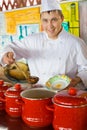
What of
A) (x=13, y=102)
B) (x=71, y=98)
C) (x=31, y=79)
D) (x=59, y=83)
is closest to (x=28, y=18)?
(x=31, y=79)

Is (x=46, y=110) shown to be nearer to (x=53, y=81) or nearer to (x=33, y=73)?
(x=53, y=81)

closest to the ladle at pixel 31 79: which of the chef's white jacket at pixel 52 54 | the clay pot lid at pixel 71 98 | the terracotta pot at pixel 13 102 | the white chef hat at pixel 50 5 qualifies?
the chef's white jacket at pixel 52 54

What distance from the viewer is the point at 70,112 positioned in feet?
2.30

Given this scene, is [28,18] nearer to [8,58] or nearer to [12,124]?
[8,58]

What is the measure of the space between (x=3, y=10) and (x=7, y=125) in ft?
3.96

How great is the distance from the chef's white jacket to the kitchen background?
0.06 metres

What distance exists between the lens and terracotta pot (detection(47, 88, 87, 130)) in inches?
27.4

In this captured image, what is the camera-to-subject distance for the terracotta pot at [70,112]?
697 mm

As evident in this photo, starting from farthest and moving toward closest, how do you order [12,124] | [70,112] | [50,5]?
[50,5], [12,124], [70,112]

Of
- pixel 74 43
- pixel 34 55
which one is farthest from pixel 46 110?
pixel 34 55

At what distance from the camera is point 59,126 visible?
73 cm

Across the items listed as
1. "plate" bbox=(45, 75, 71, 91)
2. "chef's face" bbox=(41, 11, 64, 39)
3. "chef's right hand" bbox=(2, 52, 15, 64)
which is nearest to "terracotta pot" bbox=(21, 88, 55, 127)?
"plate" bbox=(45, 75, 71, 91)

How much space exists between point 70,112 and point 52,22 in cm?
83

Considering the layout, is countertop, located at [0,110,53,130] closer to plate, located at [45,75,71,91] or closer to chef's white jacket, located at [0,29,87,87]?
plate, located at [45,75,71,91]
